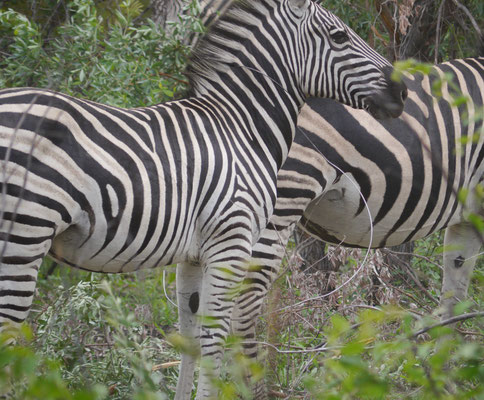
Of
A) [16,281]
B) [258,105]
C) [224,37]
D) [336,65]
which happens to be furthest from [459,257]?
[16,281]

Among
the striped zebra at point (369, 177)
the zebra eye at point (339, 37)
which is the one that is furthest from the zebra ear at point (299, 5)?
the striped zebra at point (369, 177)

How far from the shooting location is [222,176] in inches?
151

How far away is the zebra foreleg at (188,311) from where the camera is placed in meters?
4.30

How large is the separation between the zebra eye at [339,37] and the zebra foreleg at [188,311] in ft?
5.25

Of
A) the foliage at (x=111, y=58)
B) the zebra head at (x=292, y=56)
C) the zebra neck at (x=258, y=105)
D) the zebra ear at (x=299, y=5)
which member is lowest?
the foliage at (x=111, y=58)

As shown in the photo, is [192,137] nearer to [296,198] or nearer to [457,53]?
[296,198]

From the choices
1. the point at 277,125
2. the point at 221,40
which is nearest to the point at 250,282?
the point at 277,125

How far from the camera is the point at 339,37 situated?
14.2ft

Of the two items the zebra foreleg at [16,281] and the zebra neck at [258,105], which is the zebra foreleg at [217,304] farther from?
the zebra foreleg at [16,281]

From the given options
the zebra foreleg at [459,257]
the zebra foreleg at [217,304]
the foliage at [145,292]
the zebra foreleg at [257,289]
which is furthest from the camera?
the zebra foreleg at [459,257]

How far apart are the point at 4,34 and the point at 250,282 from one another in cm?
422

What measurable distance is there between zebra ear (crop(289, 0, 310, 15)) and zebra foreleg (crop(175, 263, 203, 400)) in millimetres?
1639

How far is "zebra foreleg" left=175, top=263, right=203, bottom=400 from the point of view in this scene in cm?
430

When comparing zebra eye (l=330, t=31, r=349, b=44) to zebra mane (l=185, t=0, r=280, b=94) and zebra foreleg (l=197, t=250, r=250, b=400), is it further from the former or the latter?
zebra foreleg (l=197, t=250, r=250, b=400)
